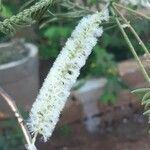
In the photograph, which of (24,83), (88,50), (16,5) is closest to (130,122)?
(24,83)

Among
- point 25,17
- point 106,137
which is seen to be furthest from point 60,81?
point 106,137

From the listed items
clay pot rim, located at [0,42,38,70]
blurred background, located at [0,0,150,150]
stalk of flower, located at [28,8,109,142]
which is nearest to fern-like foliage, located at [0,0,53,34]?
stalk of flower, located at [28,8,109,142]

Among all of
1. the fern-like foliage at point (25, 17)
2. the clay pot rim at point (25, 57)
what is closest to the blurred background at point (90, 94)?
the clay pot rim at point (25, 57)

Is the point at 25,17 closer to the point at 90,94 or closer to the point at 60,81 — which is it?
the point at 60,81

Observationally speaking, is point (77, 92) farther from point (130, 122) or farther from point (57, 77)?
point (57, 77)

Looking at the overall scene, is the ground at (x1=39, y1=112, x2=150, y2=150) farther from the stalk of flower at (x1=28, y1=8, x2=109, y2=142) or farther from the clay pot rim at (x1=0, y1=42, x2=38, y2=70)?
the stalk of flower at (x1=28, y1=8, x2=109, y2=142)

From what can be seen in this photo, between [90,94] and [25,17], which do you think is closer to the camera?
[25,17]
